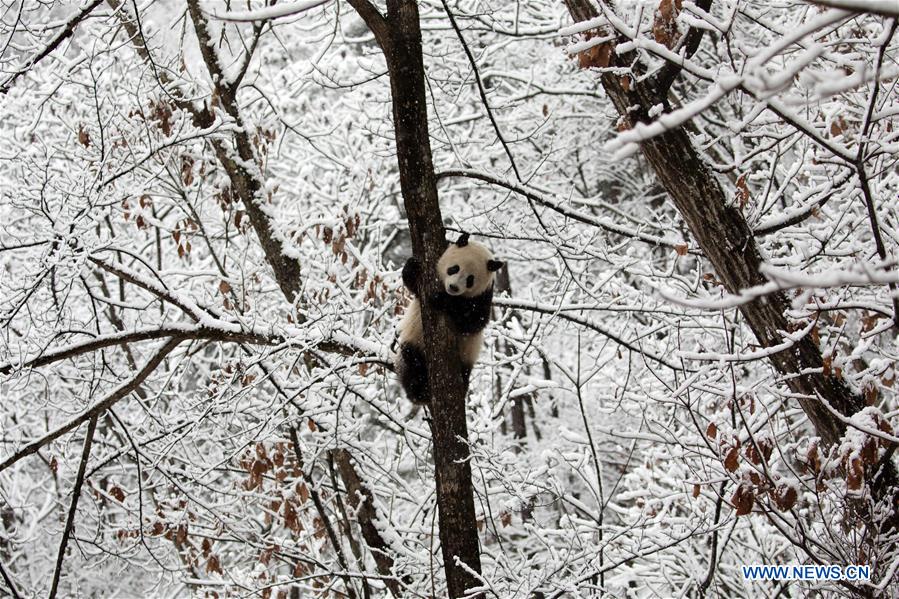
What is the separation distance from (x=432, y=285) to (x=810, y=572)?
7.63 feet

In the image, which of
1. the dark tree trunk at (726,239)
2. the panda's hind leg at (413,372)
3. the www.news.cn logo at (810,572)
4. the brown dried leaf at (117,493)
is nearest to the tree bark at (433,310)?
the dark tree trunk at (726,239)

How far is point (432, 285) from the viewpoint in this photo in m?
3.02

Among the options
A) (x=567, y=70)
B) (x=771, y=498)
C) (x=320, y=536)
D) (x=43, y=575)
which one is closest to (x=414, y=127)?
(x=771, y=498)

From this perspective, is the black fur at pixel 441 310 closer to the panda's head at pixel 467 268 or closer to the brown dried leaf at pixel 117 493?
the panda's head at pixel 467 268

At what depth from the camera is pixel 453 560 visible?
119 inches

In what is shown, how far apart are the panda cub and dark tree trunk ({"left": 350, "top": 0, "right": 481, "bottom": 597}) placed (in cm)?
10

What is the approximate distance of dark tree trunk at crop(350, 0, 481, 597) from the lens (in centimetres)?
301

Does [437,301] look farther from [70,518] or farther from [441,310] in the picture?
[70,518]

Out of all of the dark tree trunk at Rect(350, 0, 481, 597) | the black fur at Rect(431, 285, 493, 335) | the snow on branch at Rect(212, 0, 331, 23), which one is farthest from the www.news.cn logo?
the snow on branch at Rect(212, 0, 331, 23)

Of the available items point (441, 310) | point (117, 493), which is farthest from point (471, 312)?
point (117, 493)

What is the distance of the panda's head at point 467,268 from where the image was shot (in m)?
3.52

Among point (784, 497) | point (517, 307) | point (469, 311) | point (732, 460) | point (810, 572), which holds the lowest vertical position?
point (810, 572)

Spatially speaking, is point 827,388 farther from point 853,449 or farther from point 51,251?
point 51,251

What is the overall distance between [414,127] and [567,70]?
8754 millimetres
